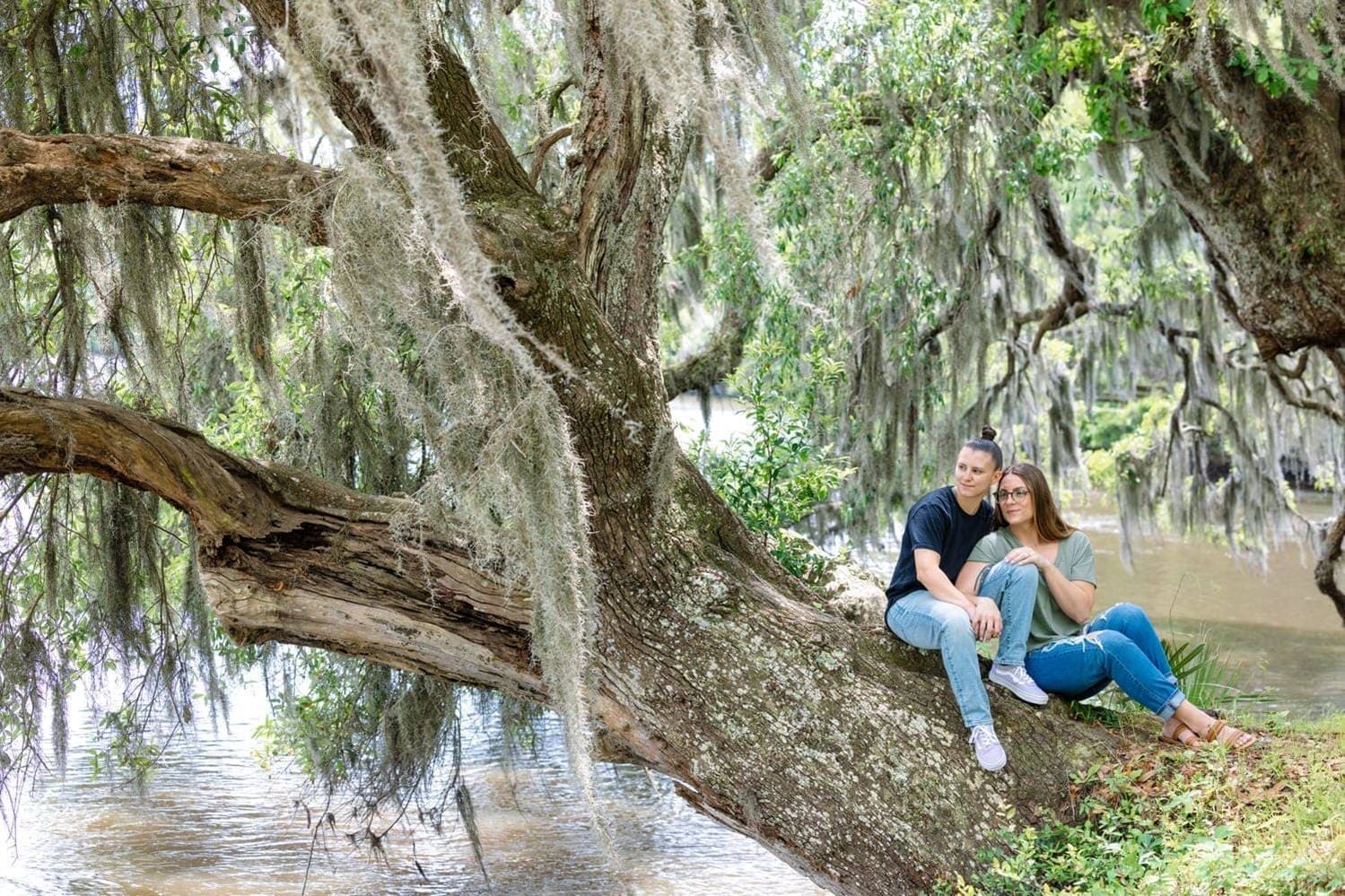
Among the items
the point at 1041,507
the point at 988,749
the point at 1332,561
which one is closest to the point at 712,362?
the point at 1332,561

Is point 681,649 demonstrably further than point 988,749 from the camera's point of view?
Yes

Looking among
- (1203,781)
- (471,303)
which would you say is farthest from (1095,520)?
(471,303)

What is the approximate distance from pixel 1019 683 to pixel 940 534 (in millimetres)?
559

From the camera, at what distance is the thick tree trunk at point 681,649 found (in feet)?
13.9

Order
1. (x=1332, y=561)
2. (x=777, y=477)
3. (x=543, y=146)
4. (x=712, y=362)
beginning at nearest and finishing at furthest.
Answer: (x=543, y=146) → (x=777, y=477) → (x=712, y=362) → (x=1332, y=561)

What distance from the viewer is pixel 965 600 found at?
4.40 meters

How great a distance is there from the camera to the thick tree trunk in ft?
13.9

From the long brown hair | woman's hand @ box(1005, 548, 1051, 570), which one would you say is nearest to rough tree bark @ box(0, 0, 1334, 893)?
woman's hand @ box(1005, 548, 1051, 570)

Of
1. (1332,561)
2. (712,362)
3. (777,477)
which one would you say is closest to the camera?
(777,477)

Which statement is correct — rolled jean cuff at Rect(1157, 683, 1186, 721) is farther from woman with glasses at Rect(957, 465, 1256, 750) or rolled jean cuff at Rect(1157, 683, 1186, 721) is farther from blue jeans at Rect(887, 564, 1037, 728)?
blue jeans at Rect(887, 564, 1037, 728)

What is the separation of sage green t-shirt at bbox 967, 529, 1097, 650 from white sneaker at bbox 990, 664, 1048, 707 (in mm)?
→ 167

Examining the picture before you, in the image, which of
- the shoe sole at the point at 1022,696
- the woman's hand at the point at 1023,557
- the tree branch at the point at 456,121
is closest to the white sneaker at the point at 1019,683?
the shoe sole at the point at 1022,696

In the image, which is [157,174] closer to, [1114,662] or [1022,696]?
[1022,696]

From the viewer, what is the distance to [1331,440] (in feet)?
38.7
